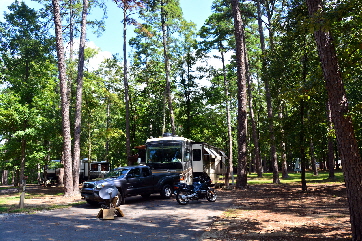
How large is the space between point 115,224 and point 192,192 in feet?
16.1

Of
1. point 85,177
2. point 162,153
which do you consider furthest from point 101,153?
point 162,153

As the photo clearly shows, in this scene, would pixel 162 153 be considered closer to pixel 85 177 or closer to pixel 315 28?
pixel 315 28

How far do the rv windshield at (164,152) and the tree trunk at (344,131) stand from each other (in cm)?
1102

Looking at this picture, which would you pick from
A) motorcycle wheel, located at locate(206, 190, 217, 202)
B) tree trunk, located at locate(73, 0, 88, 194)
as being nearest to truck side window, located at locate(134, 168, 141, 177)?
motorcycle wheel, located at locate(206, 190, 217, 202)

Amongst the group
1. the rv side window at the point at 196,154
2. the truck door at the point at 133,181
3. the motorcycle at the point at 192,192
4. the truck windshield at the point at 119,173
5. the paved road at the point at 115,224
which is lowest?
the paved road at the point at 115,224

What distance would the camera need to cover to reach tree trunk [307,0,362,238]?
6.12 metres

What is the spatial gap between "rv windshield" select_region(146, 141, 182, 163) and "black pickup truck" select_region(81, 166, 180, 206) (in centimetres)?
124

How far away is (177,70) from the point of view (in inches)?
1341

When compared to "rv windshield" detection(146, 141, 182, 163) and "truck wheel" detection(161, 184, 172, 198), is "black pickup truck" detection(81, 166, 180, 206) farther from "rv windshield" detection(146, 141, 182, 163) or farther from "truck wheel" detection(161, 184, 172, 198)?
"rv windshield" detection(146, 141, 182, 163)

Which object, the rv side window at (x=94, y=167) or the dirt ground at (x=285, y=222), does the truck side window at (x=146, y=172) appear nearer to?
the dirt ground at (x=285, y=222)

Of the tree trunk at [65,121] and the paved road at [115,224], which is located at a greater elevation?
the tree trunk at [65,121]

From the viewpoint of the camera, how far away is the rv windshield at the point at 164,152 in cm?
1673

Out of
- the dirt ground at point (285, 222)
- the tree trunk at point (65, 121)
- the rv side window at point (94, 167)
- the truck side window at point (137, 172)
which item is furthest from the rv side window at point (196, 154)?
the rv side window at point (94, 167)

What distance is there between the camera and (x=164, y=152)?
55.5 feet
